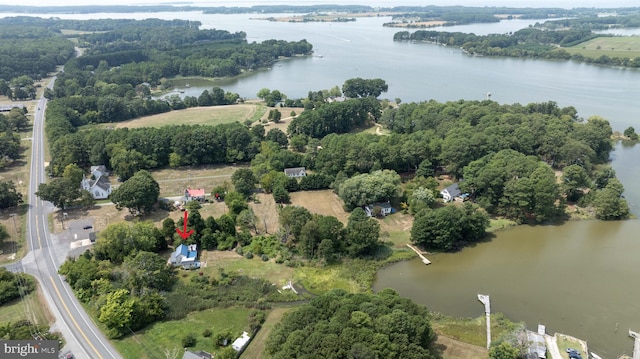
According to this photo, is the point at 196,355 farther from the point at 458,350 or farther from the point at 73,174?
the point at 73,174

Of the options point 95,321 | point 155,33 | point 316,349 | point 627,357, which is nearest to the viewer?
point 316,349

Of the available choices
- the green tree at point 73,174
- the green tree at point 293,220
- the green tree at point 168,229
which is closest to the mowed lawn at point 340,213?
the green tree at point 293,220

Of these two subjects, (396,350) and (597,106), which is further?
(597,106)

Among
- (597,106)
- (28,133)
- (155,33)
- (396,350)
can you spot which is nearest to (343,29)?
(155,33)

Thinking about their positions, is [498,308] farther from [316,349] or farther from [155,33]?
[155,33]

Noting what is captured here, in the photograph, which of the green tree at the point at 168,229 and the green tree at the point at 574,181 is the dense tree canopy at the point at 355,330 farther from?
the green tree at the point at 574,181

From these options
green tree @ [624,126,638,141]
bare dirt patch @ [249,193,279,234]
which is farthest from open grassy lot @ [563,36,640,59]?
bare dirt patch @ [249,193,279,234]
